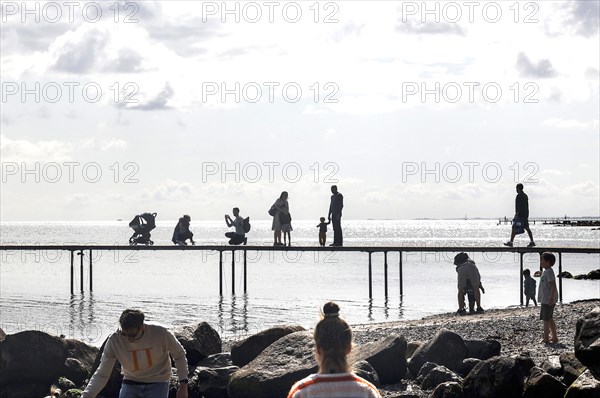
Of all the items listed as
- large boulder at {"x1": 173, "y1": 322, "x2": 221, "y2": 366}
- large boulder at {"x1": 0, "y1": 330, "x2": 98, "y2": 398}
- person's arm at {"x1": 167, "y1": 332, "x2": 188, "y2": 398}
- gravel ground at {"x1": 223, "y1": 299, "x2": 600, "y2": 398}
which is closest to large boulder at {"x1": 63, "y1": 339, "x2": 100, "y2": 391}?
large boulder at {"x1": 0, "y1": 330, "x2": 98, "y2": 398}

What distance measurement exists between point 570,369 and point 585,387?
4.18ft

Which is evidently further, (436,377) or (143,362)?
(436,377)

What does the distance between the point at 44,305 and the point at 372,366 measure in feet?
86.1

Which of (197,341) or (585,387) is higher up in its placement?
(585,387)

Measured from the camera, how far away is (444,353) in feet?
45.3

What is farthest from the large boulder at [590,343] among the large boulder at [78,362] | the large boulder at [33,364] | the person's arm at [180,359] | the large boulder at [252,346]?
the large boulder at [33,364]

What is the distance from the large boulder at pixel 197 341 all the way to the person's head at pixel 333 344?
36.0 feet

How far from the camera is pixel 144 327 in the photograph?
22.8 feet

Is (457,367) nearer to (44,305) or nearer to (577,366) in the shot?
(577,366)

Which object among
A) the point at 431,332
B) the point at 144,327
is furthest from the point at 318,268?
the point at 144,327

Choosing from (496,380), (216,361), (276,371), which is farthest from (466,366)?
(216,361)

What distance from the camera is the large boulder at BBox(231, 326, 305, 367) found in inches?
583

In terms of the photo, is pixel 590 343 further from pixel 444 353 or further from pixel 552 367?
pixel 444 353

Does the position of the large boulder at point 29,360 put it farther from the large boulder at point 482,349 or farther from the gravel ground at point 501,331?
the large boulder at point 482,349
